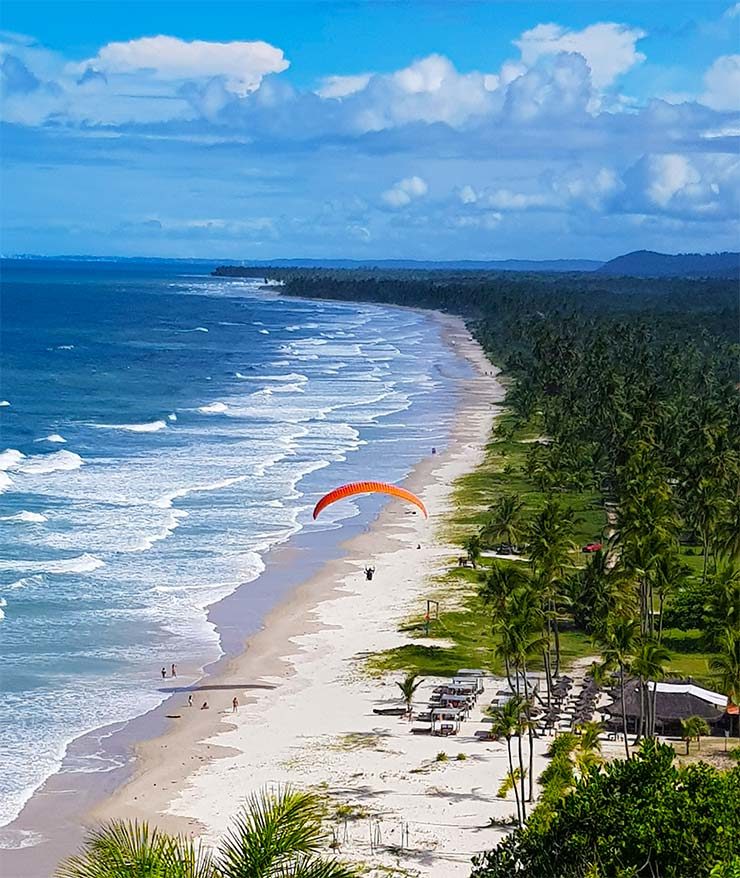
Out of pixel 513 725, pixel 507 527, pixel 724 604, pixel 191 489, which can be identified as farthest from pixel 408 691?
pixel 191 489

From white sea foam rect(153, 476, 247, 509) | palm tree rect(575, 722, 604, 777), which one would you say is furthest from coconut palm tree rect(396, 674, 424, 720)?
white sea foam rect(153, 476, 247, 509)

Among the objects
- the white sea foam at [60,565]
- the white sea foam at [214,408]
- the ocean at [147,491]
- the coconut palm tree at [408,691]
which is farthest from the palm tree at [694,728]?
the white sea foam at [214,408]

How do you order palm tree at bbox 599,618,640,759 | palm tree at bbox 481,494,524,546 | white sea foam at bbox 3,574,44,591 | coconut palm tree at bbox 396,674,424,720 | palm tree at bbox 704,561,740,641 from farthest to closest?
palm tree at bbox 481,494,524,546 → white sea foam at bbox 3,574,44,591 → coconut palm tree at bbox 396,674,424,720 → palm tree at bbox 704,561,740,641 → palm tree at bbox 599,618,640,759

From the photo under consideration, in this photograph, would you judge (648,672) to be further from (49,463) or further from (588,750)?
(49,463)

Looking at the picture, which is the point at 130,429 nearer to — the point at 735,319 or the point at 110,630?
the point at 110,630

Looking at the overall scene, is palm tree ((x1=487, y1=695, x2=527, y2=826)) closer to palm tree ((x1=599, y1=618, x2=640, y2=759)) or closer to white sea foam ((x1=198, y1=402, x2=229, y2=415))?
palm tree ((x1=599, y1=618, x2=640, y2=759))

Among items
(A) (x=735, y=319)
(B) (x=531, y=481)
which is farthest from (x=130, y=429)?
(A) (x=735, y=319)

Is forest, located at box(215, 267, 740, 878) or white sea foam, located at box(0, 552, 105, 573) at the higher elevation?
forest, located at box(215, 267, 740, 878)

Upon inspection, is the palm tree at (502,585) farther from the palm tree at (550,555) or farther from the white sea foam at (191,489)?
the white sea foam at (191,489)
